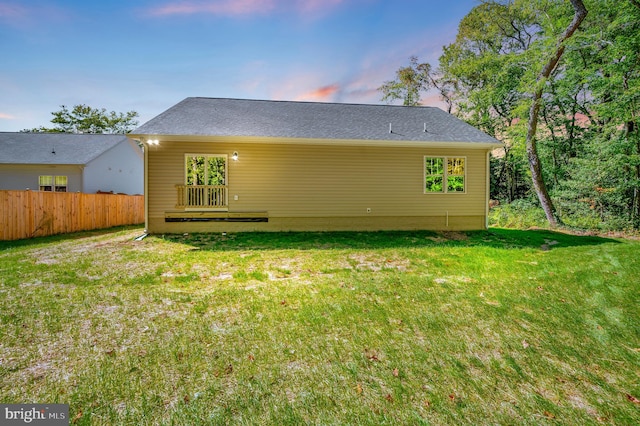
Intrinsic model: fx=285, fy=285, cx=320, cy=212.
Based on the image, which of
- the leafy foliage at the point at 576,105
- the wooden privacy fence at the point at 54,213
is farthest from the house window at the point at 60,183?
the leafy foliage at the point at 576,105

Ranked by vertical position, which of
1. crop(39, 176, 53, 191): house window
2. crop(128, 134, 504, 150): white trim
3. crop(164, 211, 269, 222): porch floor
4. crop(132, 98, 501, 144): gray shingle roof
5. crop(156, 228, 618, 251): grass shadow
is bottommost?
crop(156, 228, 618, 251): grass shadow

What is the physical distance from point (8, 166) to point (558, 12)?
2870 centimetres

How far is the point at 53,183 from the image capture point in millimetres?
16703

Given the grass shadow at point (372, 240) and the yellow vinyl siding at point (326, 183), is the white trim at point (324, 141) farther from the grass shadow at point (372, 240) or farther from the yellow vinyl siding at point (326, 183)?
the grass shadow at point (372, 240)

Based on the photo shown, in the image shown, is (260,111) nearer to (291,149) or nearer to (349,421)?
(291,149)

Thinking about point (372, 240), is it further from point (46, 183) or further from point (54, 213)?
point (46, 183)

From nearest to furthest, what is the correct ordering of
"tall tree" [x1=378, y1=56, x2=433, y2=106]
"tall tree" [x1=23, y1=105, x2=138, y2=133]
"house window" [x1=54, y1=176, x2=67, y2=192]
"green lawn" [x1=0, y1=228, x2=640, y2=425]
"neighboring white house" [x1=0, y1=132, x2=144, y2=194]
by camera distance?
"green lawn" [x1=0, y1=228, x2=640, y2=425], "neighboring white house" [x1=0, y1=132, x2=144, y2=194], "house window" [x1=54, y1=176, x2=67, y2=192], "tall tree" [x1=378, y1=56, x2=433, y2=106], "tall tree" [x1=23, y1=105, x2=138, y2=133]

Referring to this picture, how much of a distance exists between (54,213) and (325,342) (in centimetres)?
1244

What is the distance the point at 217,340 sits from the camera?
2992 mm

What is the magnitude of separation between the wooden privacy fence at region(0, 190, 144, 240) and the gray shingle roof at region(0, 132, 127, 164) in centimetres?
562

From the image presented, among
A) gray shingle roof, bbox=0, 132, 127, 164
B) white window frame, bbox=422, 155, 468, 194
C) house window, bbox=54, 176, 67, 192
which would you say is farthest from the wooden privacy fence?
white window frame, bbox=422, 155, 468, 194

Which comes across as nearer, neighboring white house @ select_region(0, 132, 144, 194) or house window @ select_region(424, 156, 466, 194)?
house window @ select_region(424, 156, 466, 194)

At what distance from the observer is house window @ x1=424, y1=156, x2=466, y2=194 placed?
1043 cm

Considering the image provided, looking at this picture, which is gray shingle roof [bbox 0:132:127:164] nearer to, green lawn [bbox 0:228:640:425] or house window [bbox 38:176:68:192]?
house window [bbox 38:176:68:192]
